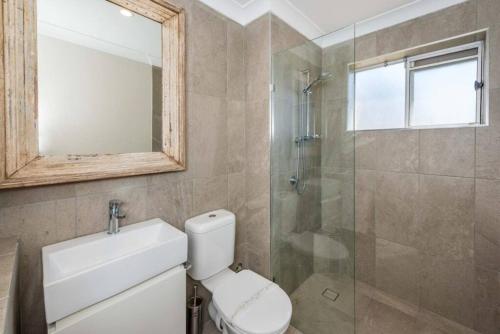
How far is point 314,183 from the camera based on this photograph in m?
1.75

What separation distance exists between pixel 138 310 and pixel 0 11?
53.1 inches

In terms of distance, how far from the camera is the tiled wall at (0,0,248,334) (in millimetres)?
984

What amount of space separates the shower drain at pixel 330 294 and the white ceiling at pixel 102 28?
196 cm

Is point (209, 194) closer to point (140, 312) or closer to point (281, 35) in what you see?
point (140, 312)

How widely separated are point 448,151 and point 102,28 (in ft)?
7.68

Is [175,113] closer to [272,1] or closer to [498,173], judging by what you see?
[272,1]

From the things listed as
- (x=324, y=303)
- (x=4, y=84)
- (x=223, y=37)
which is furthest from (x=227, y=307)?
(x=223, y=37)

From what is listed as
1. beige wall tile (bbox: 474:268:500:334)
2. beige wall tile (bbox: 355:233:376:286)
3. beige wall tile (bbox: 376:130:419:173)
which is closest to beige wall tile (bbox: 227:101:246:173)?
beige wall tile (bbox: 376:130:419:173)

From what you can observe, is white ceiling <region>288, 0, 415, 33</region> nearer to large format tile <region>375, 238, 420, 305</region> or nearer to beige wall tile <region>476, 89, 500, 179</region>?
beige wall tile <region>476, 89, 500, 179</region>

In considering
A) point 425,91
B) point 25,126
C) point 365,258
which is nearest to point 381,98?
point 425,91

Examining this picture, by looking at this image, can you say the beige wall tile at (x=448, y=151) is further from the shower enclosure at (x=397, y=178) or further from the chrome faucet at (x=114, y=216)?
the chrome faucet at (x=114, y=216)

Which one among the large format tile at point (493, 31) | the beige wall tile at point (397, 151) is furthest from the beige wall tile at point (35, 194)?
the large format tile at point (493, 31)

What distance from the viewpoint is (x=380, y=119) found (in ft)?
6.64

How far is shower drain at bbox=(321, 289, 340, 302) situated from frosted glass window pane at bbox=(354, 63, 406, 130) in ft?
4.59
